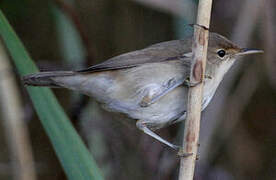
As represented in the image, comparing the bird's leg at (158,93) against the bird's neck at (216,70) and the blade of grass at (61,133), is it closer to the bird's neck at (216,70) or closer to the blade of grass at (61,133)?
the bird's neck at (216,70)

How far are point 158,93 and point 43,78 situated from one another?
0.48m

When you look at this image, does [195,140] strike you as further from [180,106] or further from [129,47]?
[129,47]

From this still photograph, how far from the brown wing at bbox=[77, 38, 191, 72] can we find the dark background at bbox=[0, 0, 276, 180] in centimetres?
37

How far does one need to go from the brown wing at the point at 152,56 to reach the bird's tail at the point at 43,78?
0.14 m

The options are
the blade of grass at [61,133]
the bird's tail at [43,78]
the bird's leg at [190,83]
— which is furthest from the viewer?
the bird's tail at [43,78]

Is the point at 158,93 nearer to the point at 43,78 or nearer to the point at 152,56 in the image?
the point at 152,56

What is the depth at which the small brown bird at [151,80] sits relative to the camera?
180 cm

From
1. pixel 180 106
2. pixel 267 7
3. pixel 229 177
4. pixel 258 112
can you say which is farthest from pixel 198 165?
pixel 267 7

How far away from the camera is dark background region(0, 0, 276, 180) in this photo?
2.49m

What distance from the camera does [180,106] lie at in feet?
6.00

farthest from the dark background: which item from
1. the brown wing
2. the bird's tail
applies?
the bird's tail

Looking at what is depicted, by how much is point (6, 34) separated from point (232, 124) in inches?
67.3

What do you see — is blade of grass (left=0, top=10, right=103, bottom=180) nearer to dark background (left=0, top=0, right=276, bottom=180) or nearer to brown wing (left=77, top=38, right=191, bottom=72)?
brown wing (left=77, top=38, right=191, bottom=72)

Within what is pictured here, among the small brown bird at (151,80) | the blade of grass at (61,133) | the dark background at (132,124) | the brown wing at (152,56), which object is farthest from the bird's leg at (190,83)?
the dark background at (132,124)
